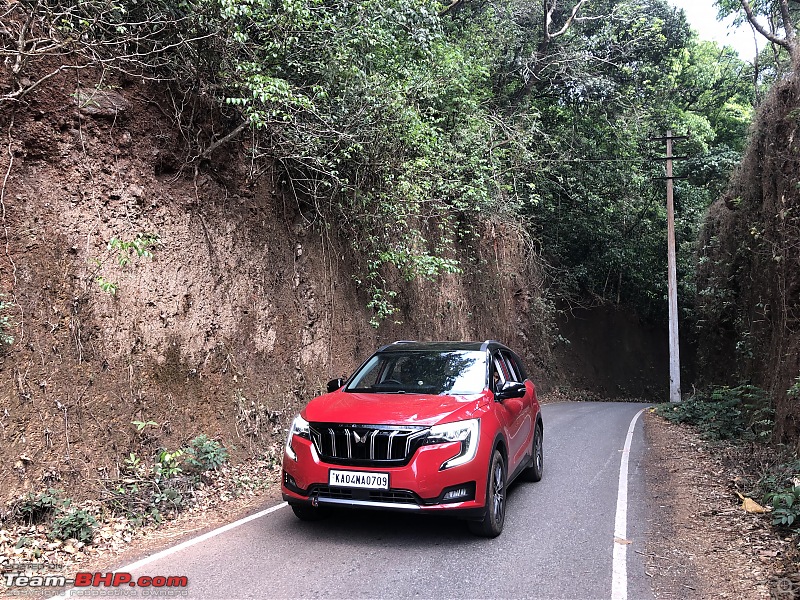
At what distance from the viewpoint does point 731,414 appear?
12859 millimetres

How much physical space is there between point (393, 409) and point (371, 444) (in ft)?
1.45

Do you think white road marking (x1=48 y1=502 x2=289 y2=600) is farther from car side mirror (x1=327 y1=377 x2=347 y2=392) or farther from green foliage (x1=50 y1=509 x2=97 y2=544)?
car side mirror (x1=327 y1=377 x2=347 y2=392)

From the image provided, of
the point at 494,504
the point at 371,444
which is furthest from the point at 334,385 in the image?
the point at 494,504

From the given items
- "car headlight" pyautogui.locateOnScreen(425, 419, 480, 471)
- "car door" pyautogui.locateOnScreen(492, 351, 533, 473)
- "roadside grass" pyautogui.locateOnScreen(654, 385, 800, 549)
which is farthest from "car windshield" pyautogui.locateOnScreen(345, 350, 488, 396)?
"roadside grass" pyautogui.locateOnScreen(654, 385, 800, 549)

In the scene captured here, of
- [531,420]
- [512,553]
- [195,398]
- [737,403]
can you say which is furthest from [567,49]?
[512,553]

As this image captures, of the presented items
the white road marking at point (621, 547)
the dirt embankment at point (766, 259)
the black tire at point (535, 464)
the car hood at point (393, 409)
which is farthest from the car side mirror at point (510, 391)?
the dirt embankment at point (766, 259)

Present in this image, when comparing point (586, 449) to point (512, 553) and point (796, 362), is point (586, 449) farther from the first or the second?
point (512, 553)

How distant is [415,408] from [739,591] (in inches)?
114

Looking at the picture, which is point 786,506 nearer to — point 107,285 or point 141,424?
point 141,424

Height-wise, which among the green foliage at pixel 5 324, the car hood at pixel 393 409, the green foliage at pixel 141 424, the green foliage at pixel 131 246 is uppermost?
the green foliage at pixel 131 246

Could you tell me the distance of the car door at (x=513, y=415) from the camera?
6320 millimetres

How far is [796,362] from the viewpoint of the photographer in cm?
930

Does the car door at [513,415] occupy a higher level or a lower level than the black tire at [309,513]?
higher

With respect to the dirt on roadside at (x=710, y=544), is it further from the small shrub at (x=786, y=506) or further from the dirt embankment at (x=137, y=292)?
the dirt embankment at (x=137, y=292)
